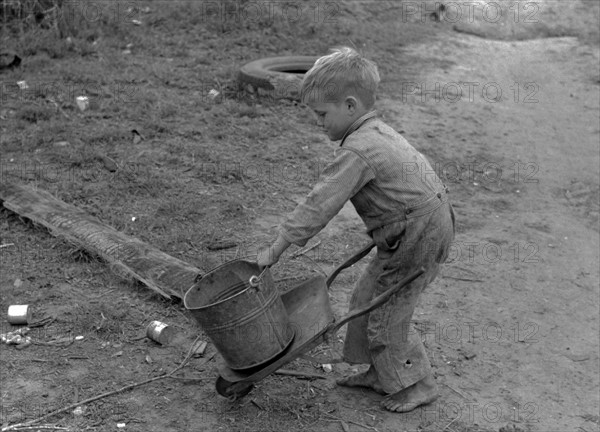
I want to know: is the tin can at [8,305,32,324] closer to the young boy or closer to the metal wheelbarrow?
the metal wheelbarrow

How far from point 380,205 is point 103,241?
225 cm

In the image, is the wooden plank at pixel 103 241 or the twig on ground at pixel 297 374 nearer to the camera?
the twig on ground at pixel 297 374

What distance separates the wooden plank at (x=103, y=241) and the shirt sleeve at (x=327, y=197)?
4.63 feet

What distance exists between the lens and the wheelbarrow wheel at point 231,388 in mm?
3918

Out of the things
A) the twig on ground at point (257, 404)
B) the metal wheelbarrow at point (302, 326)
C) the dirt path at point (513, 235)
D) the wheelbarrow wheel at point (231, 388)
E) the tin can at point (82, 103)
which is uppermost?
the metal wheelbarrow at point (302, 326)

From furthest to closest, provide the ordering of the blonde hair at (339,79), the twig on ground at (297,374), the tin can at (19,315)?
the tin can at (19,315) → the twig on ground at (297,374) → the blonde hair at (339,79)

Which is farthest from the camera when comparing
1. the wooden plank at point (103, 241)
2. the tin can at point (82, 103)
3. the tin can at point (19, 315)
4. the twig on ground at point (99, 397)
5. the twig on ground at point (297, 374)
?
the tin can at point (82, 103)

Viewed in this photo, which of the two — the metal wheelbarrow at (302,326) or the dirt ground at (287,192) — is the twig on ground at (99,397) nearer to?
the dirt ground at (287,192)

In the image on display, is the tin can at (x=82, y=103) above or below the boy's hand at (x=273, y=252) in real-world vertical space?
below

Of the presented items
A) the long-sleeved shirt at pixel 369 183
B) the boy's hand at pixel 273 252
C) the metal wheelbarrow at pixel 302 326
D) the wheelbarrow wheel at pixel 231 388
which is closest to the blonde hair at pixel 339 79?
the long-sleeved shirt at pixel 369 183

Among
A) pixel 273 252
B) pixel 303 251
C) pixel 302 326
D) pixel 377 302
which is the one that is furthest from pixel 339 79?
pixel 303 251

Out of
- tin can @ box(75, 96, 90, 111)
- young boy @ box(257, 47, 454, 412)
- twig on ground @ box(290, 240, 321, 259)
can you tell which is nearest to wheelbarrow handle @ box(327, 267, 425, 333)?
young boy @ box(257, 47, 454, 412)

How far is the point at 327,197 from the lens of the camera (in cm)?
362

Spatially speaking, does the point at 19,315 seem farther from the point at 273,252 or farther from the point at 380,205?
the point at 380,205
